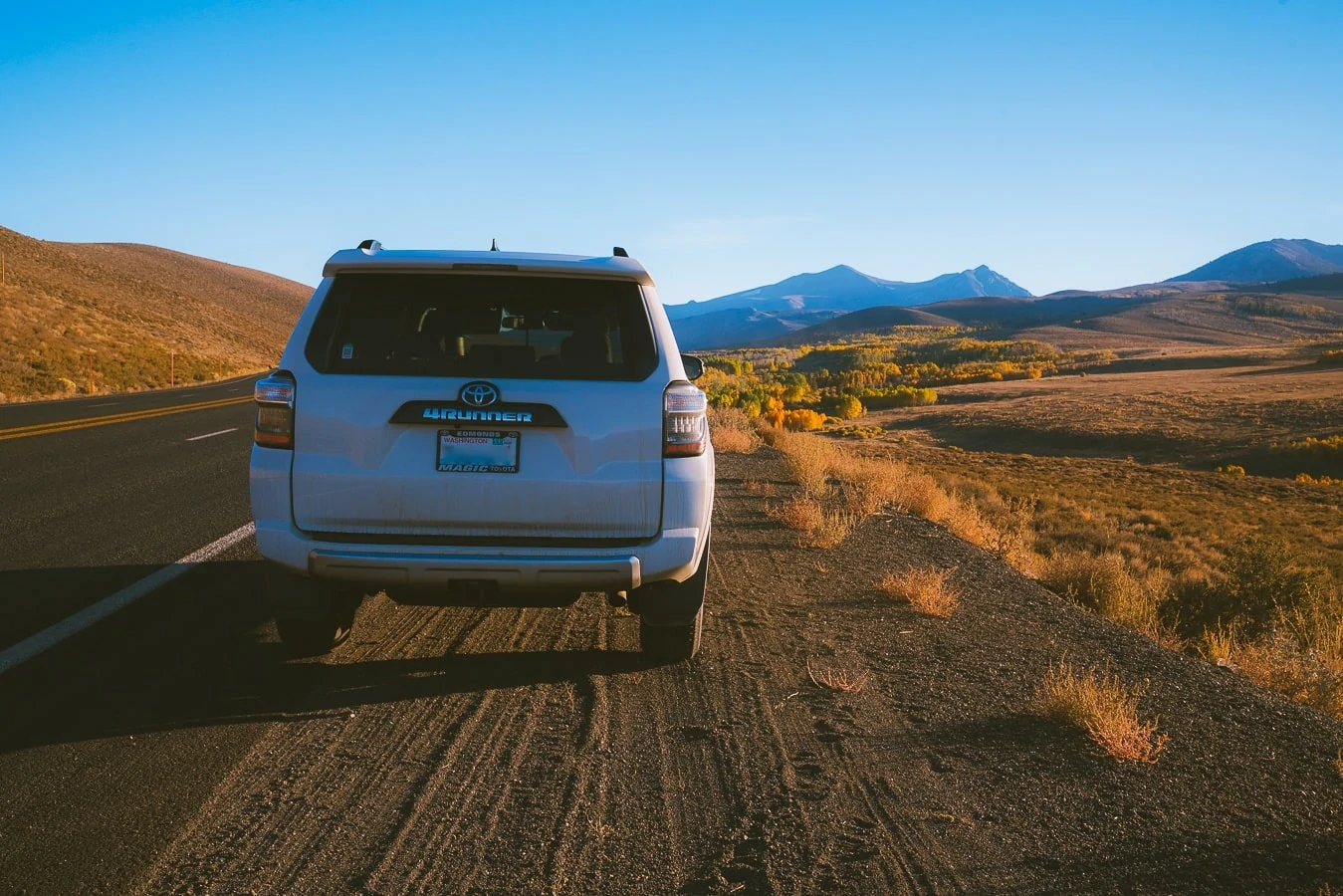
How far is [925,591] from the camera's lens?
6.61 metres

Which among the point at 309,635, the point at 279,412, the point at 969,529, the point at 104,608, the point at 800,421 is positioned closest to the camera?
the point at 279,412

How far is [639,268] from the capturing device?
4383 mm

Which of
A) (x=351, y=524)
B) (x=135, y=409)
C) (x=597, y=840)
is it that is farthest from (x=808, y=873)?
(x=135, y=409)

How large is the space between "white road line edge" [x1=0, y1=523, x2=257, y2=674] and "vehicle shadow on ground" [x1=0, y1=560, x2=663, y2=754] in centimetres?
8

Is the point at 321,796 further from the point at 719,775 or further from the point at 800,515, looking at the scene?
the point at 800,515

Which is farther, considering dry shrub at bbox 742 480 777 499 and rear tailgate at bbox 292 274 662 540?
dry shrub at bbox 742 480 777 499

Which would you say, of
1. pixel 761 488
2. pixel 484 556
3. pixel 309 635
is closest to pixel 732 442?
pixel 761 488

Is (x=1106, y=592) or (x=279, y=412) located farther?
(x=1106, y=592)

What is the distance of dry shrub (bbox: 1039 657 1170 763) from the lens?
4.26 m

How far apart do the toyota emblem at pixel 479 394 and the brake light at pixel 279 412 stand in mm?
746

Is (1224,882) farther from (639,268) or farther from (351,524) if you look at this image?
(351,524)

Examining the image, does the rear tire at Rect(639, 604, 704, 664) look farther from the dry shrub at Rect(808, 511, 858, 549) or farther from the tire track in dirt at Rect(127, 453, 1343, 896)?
the dry shrub at Rect(808, 511, 858, 549)

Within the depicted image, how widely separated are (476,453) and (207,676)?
1.87 m

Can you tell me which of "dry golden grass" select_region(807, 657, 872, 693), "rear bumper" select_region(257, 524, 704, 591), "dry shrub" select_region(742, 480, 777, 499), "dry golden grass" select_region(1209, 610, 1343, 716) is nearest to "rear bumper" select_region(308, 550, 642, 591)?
"rear bumper" select_region(257, 524, 704, 591)
